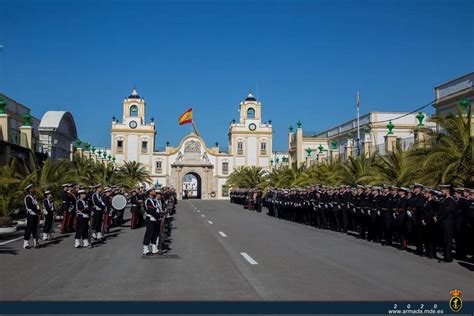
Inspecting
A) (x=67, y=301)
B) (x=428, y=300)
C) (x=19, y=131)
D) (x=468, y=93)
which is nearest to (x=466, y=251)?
(x=428, y=300)

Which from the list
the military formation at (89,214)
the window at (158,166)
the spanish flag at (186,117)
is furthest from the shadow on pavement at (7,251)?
the window at (158,166)

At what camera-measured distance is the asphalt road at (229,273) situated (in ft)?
29.4

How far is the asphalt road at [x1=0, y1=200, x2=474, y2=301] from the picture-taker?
8969 millimetres

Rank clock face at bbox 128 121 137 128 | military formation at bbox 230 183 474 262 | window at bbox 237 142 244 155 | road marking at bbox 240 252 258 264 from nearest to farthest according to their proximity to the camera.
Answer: road marking at bbox 240 252 258 264 < military formation at bbox 230 183 474 262 < clock face at bbox 128 121 137 128 < window at bbox 237 142 244 155

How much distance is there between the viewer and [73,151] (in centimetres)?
4541

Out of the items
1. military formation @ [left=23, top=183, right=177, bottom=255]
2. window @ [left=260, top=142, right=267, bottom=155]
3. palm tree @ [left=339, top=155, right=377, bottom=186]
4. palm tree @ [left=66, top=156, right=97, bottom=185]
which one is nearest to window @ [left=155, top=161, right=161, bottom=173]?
window @ [left=260, top=142, right=267, bottom=155]

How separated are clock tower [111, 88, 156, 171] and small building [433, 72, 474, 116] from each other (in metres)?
58.0

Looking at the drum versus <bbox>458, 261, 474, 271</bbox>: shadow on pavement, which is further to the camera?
the drum

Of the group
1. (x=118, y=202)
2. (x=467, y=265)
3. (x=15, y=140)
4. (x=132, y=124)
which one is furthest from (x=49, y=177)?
(x=132, y=124)

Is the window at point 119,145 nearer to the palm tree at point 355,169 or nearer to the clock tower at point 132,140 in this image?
the clock tower at point 132,140

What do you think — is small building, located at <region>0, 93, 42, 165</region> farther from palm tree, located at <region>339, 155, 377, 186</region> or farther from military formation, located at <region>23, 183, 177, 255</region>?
palm tree, located at <region>339, 155, 377, 186</region>

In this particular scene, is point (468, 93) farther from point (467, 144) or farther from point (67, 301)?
point (67, 301)

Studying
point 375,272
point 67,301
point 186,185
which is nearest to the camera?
point 67,301

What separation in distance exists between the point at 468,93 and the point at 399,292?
27.8 m
